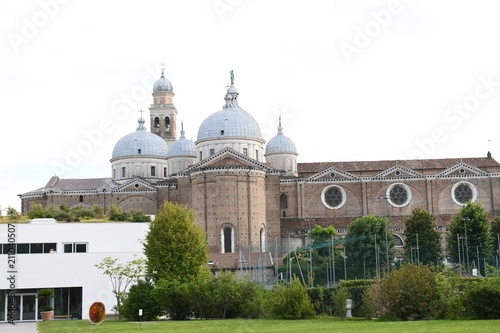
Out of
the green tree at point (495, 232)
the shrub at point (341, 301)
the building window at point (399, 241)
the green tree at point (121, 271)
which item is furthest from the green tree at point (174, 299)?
the building window at point (399, 241)

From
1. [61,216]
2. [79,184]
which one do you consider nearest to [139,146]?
[79,184]

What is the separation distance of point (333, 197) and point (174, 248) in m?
44.3

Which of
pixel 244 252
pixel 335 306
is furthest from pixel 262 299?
pixel 244 252

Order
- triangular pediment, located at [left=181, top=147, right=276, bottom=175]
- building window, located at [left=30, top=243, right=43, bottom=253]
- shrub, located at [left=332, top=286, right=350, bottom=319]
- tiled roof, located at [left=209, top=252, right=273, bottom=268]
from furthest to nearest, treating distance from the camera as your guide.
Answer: triangular pediment, located at [left=181, top=147, right=276, bottom=175] < tiled roof, located at [left=209, top=252, right=273, bottom=268] < building window, located at [left=30, top=243, right=43, bottom=253] < shrub, located at [left=332, top=286, right=350, bottom=319]

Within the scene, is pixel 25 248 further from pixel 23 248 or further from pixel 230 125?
pixel 230 125

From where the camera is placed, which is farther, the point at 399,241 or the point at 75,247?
the point at 399,241

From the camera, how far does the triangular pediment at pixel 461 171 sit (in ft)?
294

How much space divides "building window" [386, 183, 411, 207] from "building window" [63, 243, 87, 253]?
4469 cm

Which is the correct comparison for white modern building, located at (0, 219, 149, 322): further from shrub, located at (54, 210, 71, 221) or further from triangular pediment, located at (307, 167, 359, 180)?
triangular pediment, located at (307, 167, 359, 180)

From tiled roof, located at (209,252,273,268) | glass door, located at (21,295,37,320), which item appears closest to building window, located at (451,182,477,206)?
tiled roof, located at (209,252,273,268)

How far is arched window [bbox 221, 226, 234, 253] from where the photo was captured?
7981cm

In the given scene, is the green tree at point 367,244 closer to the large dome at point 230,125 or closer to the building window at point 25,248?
the large dome at point 230,125

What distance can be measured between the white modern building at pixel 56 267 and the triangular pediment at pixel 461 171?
46.7 metres

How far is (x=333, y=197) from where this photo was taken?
296ft
